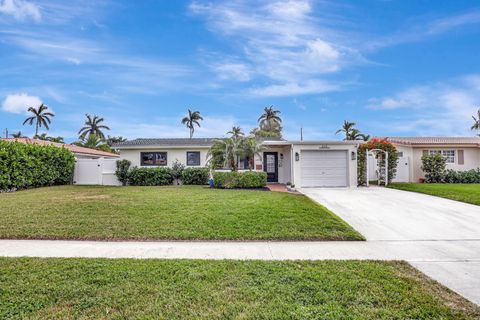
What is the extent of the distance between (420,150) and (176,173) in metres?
16.9

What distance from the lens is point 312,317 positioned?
117 inches

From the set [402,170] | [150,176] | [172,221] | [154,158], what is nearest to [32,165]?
[150,176]

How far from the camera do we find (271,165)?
2034 centimetres

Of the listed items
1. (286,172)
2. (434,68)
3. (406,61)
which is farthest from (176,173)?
(434,68)

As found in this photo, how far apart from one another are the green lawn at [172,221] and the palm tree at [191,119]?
3400cm

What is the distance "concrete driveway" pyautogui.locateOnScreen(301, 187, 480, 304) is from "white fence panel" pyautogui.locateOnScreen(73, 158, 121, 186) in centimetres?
1395

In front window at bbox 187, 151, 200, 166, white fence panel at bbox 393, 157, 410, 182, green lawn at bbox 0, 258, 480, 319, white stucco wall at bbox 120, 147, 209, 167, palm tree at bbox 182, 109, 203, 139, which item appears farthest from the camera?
palm tree at bbox 182, 109, 203, 139

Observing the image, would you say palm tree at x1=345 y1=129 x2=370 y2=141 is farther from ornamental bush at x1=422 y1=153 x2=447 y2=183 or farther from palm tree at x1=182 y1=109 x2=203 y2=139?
palm tree at x1=182 y1=109 x2=203 y2=139

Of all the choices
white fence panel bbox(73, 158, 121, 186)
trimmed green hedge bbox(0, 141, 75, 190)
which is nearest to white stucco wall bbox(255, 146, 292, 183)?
white fence panel bbox(73, 158, 121, 186)

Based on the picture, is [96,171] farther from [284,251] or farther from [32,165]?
[284,251]

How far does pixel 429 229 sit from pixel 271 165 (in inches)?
532

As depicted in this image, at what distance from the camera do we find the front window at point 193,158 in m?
20.0

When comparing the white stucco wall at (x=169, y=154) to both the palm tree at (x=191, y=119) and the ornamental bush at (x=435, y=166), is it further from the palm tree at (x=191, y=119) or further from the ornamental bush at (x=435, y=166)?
the palm tree at (x=191, y=119)

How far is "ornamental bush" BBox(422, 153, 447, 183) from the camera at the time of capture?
19.2 m
